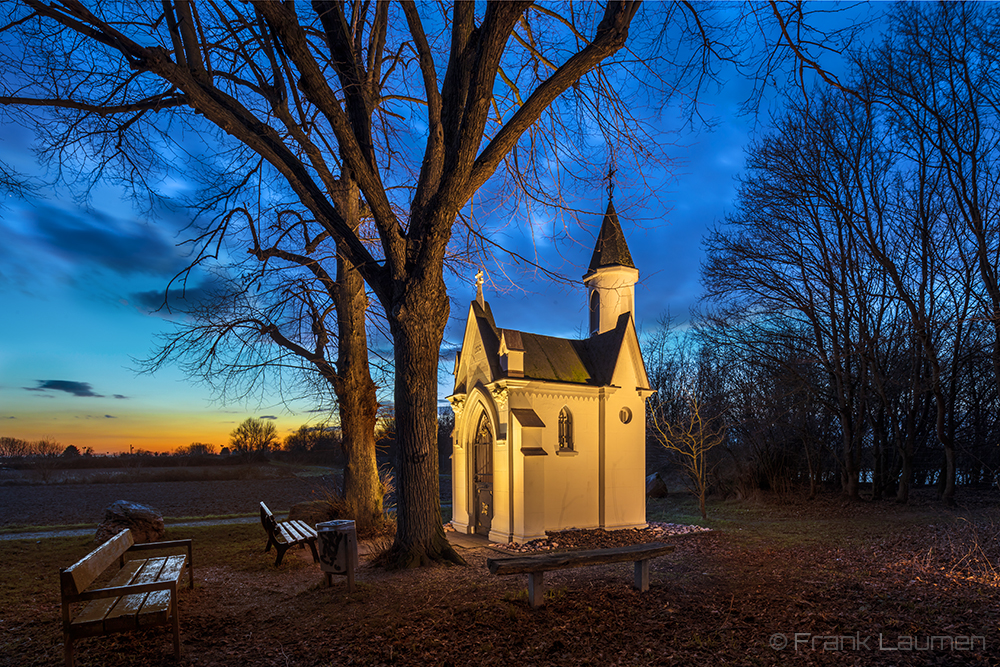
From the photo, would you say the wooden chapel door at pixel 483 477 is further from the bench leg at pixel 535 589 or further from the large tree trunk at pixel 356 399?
the bench leg at pixel 535 589

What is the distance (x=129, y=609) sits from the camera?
4.82 meters

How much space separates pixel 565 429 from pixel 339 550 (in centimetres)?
927

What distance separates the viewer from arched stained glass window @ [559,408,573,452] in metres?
15.1

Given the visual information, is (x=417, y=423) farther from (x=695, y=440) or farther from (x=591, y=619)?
(x=695, y=440)

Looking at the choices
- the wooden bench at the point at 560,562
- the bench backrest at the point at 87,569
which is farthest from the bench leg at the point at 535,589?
the bench backrest at the point at 87,569

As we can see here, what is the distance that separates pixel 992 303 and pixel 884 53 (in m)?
8.03

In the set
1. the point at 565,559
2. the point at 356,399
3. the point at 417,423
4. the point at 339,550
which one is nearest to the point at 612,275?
the point at 356,399

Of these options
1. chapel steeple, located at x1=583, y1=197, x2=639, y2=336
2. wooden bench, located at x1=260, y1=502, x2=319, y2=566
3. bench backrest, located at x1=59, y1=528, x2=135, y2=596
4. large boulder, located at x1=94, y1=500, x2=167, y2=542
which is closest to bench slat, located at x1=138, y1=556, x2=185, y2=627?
bench backrest, located at x1=59, y1=528, x2=135, y2=596

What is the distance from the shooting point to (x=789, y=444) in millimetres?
23328

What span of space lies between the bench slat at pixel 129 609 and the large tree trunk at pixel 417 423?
128 inches

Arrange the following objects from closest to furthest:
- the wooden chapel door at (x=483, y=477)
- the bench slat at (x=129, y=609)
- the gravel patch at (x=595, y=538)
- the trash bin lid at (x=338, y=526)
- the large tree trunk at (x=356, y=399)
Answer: the bench slat at (x=129, y=609)
the trash bin lid at (x=338, y=526)
the gravel patch at (x=595, y=538)
the large tree trunk at (x=356, y=399)
the wooden chapel door at (x=483, y=477)

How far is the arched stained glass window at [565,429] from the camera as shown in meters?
15.1

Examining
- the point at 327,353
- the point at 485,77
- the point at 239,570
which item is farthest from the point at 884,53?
the point at 239,570

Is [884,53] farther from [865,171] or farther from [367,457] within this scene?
[367,457]
